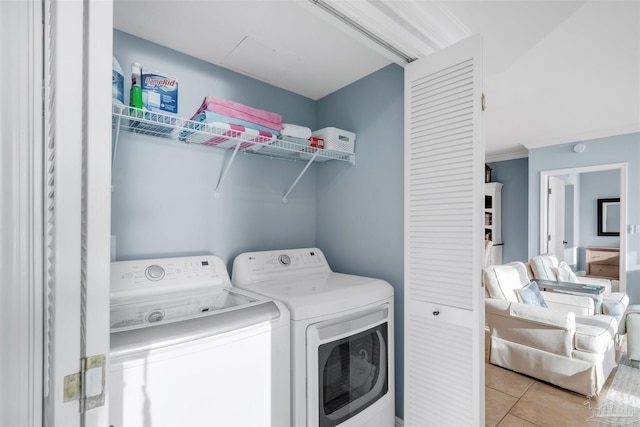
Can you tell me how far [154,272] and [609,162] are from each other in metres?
5.28

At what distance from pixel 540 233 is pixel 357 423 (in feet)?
14.7

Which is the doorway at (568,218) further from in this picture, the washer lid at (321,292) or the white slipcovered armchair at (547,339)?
the washer lid at (321,292)

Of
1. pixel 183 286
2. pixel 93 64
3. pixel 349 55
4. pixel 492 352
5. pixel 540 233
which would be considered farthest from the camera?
pixel 540 233

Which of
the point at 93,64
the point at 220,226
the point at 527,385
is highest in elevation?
the point at 93,64

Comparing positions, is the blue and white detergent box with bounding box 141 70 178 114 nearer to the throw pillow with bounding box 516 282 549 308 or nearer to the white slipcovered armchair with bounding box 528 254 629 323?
the throw pillow with bounding box 516 282 549 308

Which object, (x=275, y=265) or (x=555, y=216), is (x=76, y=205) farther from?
(x=555, y=216)

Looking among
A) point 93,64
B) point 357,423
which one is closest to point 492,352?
point 357,423

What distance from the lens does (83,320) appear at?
65 cm

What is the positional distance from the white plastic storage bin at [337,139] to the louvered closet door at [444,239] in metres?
0.45

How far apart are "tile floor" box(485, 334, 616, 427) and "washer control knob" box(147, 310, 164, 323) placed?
6.79 feet

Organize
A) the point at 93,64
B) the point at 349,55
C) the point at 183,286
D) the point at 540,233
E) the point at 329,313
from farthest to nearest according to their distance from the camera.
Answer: the point at 540,233 < the point at 349,55 < the point at 183,286 < the point at 329,313 < the point at 93,64

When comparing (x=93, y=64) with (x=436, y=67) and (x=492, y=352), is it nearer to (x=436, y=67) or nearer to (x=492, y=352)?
(x=436, y=67)

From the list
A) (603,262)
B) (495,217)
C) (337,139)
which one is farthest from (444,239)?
(603,262)

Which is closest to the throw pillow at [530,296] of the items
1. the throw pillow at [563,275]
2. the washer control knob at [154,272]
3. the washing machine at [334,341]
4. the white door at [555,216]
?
the throw pillow at [563,275]
